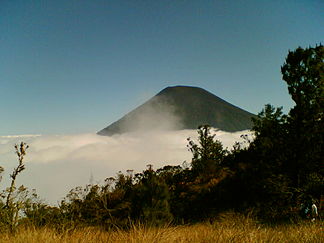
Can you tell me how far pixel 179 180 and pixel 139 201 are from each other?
14.9 m

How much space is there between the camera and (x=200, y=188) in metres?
34.8

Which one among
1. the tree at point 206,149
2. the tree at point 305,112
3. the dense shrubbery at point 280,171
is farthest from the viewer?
the tree at point 206,149

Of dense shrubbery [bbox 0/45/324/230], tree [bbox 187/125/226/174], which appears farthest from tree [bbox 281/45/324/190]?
tree [bbox 187/125/226/174]

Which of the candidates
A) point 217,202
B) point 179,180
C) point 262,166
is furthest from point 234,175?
point 262,166

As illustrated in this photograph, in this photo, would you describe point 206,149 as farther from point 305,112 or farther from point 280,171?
point 305,112

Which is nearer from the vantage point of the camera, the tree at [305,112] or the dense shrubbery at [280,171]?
the dense shrubbery at [280,171]

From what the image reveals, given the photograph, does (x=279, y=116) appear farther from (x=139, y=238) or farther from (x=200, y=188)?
(x=200, y=188)

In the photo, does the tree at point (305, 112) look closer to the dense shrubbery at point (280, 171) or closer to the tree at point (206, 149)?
the dense shrubbery at point (280, 171)

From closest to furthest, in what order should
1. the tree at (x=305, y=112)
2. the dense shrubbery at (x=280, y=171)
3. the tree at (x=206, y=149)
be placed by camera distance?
the dense shrubbery at (x=280, y=171) < the tree at (x=305, y=112) < the tree at (x=206, y=149)

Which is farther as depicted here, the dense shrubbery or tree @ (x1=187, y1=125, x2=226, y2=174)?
tree @ (x1=187, y1=125, x2=226, y2=174)

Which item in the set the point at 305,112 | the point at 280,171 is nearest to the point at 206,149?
the point at 280,171

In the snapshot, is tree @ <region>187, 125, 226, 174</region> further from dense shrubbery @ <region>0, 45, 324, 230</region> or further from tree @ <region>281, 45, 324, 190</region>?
tree @ <region>281, 45, 324, 190</region>

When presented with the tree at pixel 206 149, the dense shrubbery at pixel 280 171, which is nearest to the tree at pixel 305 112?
the dense shrubbery at pixel 280 171

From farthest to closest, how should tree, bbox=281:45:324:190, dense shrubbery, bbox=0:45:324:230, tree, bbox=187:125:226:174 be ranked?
1. tree, bbox=187:125:226:174
2. tree, bbox=281:45:324:190
3. dense shrubbery, bbox=0:45:324:230
